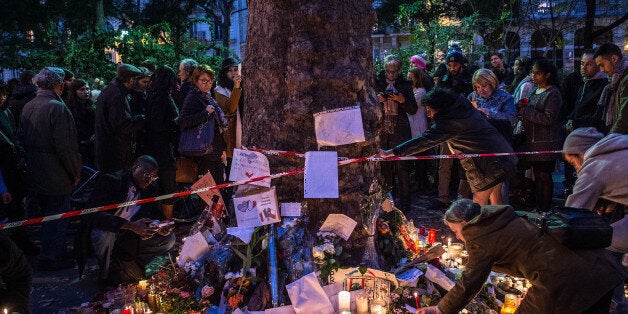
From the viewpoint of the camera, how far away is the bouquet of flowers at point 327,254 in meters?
4.37

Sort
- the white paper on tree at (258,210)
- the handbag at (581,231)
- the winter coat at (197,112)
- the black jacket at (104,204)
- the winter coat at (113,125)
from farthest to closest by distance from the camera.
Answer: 1. the winter coat at (113,125)
2. the winter coat at (197,112)
3. the black jacket at (104,204)
4. the white paper on tree at (258,210)
5. the handbag at (581,231)

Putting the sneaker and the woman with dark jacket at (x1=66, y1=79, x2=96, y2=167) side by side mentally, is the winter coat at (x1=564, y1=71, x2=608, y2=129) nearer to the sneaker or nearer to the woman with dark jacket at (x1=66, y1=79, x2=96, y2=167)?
the sneaker

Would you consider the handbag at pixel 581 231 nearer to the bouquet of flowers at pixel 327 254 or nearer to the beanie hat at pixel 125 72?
the bouquet of flowers at pixel 327 254

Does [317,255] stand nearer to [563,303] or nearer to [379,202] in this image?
[379,202]

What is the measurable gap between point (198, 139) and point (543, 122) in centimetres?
456

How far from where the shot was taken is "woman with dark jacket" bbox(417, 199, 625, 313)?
3266mm

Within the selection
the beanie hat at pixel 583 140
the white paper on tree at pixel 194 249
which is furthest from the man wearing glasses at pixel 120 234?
the beanie hat at pixel 583 140

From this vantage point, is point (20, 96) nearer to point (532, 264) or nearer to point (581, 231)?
point (532, 264)

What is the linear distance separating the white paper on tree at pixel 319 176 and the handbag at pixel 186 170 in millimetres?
2691

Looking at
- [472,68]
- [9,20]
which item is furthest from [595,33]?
[9,20]

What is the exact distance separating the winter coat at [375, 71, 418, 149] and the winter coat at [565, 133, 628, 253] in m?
3.64

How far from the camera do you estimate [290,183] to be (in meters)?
4.79

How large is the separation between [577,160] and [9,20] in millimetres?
22886

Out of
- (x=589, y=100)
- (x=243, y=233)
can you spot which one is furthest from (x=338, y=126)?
(x=589, y=100)
